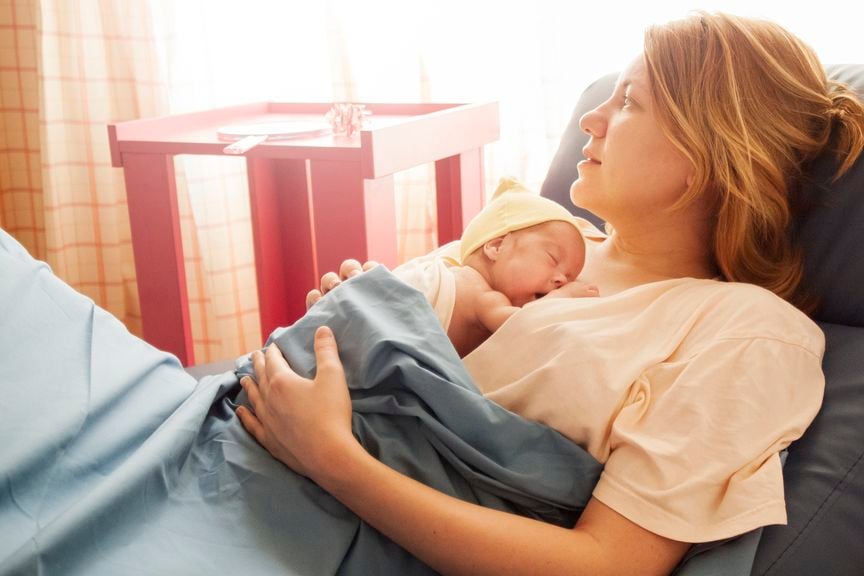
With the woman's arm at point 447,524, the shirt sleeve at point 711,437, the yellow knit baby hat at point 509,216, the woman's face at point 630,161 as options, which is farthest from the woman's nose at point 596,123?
the woman's arm at point 447,524

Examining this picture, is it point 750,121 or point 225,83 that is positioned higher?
point 225,83

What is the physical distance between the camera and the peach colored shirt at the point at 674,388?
1021 millimetres

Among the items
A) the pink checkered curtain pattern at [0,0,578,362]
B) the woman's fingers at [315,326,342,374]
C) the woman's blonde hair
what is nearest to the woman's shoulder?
the woman's blonde hair

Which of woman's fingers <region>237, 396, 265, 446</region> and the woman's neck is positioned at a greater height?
the woman's neck

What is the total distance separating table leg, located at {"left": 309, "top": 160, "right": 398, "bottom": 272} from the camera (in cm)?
184

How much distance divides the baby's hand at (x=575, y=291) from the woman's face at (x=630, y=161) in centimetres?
11

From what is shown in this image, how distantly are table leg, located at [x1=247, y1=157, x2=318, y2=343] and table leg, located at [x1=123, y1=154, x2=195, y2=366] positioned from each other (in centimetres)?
18

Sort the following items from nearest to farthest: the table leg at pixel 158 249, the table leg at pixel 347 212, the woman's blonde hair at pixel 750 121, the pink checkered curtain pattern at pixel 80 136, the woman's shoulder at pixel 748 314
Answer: the woman's shoulder at pixel 748 314 < the woman's blonde hair at pixel 750 121 < the table leg at pixel 347 212 < the table leg at pixel 158 249 < the pink checkered curtain pattern at pixel 80 136

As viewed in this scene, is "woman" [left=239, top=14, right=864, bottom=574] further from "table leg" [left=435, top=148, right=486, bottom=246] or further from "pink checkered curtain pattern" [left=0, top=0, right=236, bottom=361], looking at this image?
"pink checkered curtain pattern" [left=0, top=0, right=236, bottom=361]

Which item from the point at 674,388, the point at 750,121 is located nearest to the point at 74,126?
the point at 750,121

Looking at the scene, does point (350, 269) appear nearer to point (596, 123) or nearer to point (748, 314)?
point (596, 123)

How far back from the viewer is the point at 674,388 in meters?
1.09

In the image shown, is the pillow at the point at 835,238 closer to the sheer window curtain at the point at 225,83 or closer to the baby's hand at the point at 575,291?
Answer: the baby's hand at the point at 575,291

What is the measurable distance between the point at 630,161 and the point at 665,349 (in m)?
0.28
